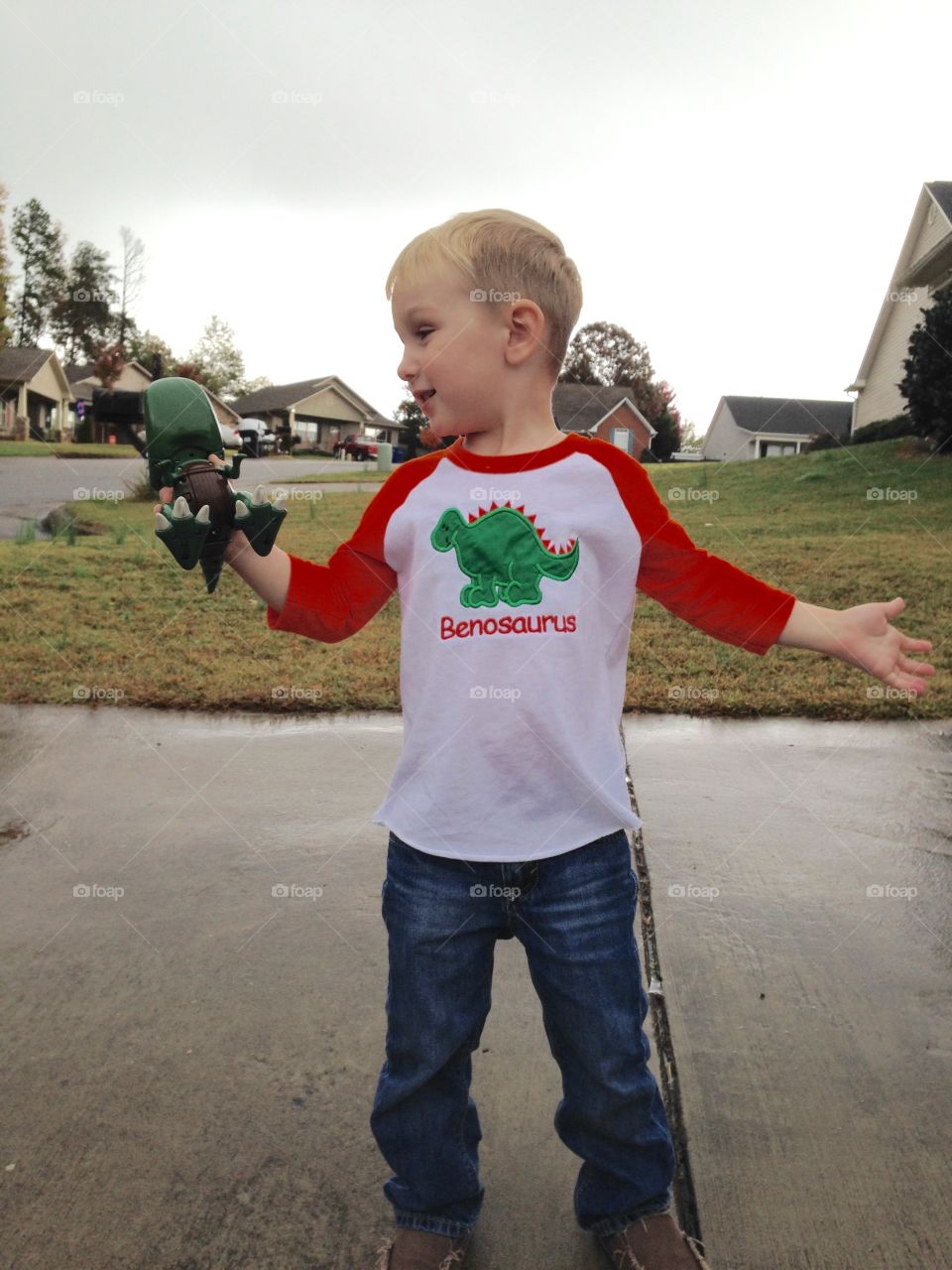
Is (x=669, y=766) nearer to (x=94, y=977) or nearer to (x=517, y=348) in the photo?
(x=94, y=977)

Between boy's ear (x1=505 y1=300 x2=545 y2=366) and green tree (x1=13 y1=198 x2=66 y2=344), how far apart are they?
441cm

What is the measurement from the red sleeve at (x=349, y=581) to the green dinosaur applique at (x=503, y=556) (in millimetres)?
132

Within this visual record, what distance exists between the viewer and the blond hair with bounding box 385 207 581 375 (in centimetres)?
150

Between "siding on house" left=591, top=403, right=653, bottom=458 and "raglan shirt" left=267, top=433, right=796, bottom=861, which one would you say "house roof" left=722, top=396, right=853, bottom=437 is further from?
"raglan shirt" left=267, top=433, right=796, bottom=861

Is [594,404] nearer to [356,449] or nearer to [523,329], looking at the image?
[523,329]

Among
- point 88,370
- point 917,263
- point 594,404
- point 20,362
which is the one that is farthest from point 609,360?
point 917,263

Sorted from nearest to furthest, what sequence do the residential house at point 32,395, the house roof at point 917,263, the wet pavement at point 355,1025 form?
the wet pavement at point 355,1025
the residential house at point 32,395
the house roof at point 917,263

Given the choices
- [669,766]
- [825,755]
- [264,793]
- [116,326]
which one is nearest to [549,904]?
[264,793]

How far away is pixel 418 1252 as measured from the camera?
4.83 feet

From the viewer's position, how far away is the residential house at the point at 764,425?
2616cm

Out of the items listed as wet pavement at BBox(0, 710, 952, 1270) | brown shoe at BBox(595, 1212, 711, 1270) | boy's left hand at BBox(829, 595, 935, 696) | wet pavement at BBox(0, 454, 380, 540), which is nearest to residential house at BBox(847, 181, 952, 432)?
wet pavement at BBox(0, 454, 380, 540)

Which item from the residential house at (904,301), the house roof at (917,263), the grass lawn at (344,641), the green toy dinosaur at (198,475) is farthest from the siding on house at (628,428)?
the house roof at (917,263)

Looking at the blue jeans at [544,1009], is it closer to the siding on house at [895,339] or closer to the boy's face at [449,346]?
the boy's face at [449,346]

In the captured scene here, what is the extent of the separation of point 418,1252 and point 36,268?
554 centimetres
